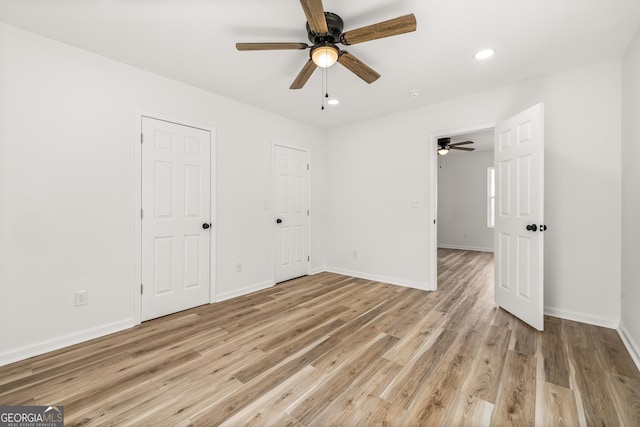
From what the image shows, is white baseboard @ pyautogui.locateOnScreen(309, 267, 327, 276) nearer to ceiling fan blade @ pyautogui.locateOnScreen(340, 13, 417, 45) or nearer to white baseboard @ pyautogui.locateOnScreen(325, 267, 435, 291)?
white baseboard @ pyautogui.locateOnScreen(325, 267, 435, 291)

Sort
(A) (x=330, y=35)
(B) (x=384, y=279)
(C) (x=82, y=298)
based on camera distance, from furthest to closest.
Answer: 1. (B) (x=384, y=279)
2. (C) (x=82, y=298)
3. (A) (x=330, y=35)

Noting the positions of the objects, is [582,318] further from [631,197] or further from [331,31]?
[331,31]

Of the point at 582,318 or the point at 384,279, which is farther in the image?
the point at 384,279

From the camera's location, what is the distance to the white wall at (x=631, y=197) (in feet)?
7.11

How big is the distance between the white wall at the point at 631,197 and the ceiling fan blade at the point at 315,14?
258cm

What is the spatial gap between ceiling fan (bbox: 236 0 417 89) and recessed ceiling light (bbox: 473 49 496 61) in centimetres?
109

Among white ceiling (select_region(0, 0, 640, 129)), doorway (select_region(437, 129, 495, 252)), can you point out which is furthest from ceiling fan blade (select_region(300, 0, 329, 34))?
doorway (select_region(437, 129, 495, 252))

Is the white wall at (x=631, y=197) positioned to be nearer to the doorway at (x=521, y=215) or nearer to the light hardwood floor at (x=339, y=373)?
the light hardwood floor at (x=339, y=373)

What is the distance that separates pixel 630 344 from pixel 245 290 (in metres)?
3.86

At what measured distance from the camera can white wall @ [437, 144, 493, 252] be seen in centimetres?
720

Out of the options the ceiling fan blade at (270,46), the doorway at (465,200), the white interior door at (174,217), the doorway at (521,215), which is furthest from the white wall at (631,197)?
the doorway at (465,200)

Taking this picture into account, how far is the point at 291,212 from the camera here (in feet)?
14.6

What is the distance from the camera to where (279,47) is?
1984 millimetres

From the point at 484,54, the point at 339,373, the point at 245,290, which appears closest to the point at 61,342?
the point at 245,290
